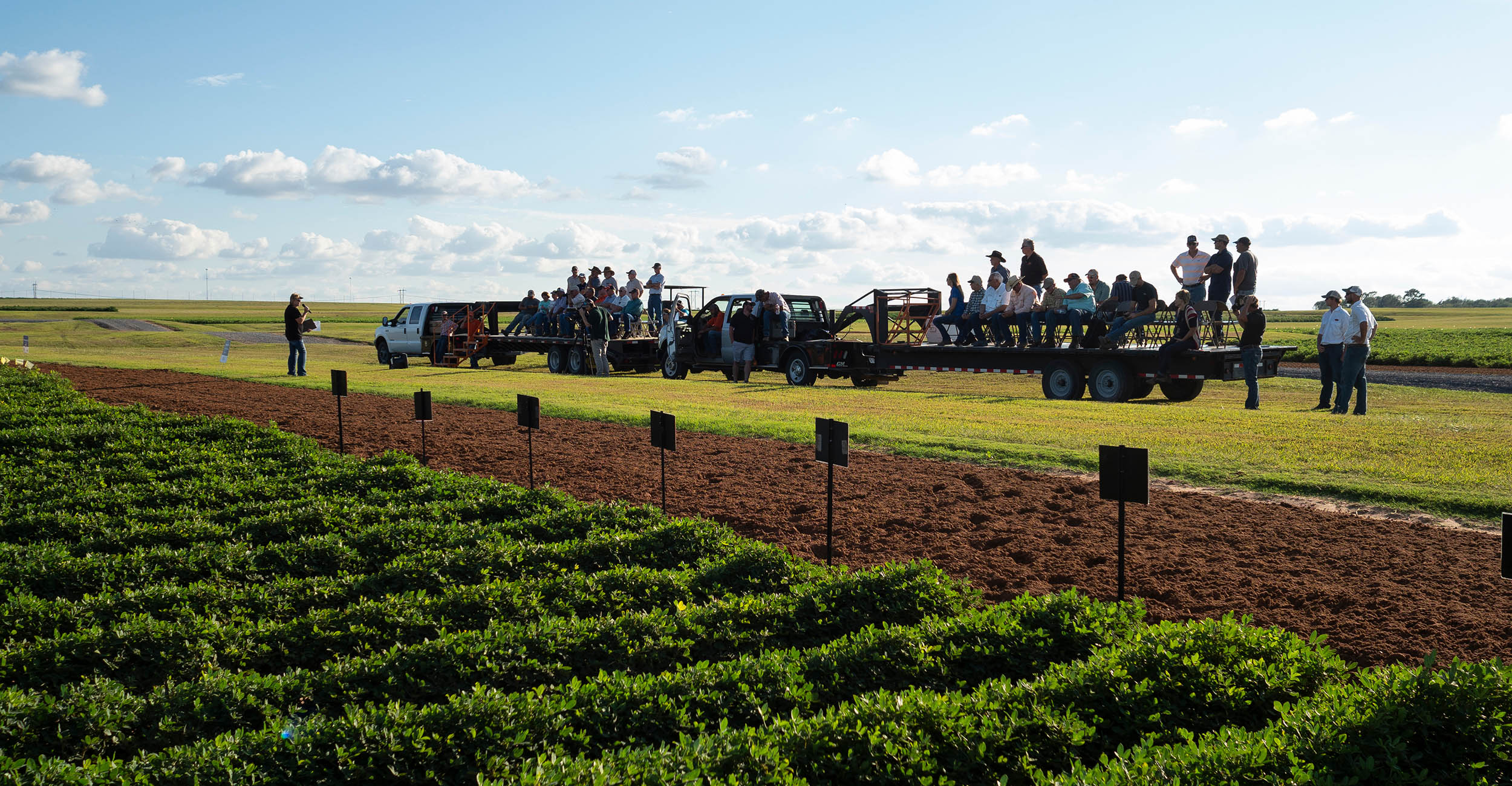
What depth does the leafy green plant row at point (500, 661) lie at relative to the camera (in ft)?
13.7

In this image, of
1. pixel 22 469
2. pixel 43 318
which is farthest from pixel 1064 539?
pixel 43 318

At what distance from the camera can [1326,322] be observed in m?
16.3

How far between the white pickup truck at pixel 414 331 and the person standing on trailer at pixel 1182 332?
20.6 m

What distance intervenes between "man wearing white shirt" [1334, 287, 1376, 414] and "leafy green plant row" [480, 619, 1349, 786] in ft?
42.8

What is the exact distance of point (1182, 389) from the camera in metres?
19.8

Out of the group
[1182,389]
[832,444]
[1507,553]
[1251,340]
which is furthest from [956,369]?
[1507,553]

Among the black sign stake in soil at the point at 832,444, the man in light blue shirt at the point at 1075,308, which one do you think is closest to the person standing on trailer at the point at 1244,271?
the man in light blue shirt at the point at 1075,308

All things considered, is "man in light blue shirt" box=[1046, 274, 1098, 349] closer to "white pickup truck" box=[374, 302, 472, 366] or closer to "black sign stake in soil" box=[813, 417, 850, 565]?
"black sign stake in soil" box=[813, 417, 850, 565]

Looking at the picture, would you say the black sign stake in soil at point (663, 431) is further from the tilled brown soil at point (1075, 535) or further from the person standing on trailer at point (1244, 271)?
the person standing on trailer at point (1244, 271)

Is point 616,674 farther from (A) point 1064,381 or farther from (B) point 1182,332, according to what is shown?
(A) point 1064,381

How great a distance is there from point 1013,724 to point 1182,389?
17.8 meters

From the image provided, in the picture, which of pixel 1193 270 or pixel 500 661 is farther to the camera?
pixel 1193 270

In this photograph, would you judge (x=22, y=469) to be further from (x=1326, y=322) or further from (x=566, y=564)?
(x=1326, y=322)

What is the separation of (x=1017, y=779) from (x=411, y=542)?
4782mm
